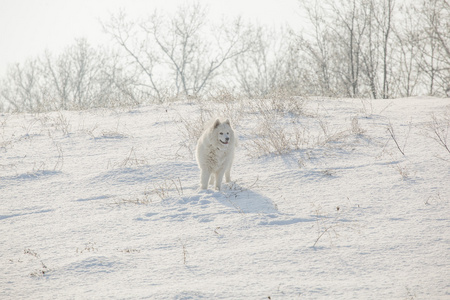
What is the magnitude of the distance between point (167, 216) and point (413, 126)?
526 cm

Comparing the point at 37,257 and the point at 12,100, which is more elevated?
the point at 12,100

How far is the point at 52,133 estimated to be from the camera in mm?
8375

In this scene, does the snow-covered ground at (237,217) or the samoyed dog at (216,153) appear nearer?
the snow-covered ground at (237,217)

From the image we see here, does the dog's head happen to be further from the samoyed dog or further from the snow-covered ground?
the snow-covered ground

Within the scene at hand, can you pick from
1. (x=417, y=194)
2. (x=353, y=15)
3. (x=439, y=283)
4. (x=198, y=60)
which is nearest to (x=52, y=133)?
(x=417, y=194)

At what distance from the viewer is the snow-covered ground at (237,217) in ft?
9.48

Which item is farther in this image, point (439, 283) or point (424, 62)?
point (424, 62)

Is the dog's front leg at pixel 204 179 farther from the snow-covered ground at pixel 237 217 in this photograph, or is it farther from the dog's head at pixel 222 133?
the dog's head at pixel 222 133

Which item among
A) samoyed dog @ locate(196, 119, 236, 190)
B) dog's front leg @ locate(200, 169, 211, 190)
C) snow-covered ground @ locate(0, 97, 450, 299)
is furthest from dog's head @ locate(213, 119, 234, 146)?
snow-covered ground @ locate(0, 97, 450, 299)

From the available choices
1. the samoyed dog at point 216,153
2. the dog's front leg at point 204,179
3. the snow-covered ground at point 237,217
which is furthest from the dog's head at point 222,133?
the snow-covered ground at point 237,217

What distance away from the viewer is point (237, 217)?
406cm

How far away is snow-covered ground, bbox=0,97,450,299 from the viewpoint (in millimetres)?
2889

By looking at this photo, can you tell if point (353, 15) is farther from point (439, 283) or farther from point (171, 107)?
point (439, 283)

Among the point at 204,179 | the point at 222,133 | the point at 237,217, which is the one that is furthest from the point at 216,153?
the point at 237,217
